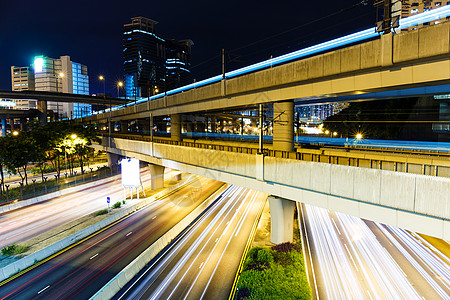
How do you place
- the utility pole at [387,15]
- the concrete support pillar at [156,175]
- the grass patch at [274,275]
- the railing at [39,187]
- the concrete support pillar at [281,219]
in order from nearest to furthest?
the utility pole at [387,15] < the grass patch at [274,275] < the concrete support pillar at [281,219] < the railing at [39,187] < the concrete support pillar at [156,175]

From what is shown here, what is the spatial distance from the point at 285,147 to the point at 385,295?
10841 mm

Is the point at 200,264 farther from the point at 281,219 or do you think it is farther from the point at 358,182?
the point at 358,182

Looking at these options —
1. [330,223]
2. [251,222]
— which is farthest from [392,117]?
[251,222]

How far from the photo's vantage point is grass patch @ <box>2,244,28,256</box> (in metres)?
17.8

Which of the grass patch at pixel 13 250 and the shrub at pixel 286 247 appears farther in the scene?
the shrub at pixel 286 247

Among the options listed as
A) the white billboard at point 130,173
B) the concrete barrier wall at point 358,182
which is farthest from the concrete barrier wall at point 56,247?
the concrete barrier wall at point 358,182

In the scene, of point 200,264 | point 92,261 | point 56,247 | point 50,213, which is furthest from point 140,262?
point 50,213

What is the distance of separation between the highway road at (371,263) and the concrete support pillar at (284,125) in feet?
29.9

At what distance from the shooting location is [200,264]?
57.3 ft

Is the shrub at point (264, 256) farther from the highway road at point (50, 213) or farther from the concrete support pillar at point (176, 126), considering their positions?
the highway road at point (50, 213)

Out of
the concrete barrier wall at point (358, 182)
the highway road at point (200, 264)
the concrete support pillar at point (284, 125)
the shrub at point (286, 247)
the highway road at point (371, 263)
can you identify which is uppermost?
the concrete support pillar at point (284, 125)

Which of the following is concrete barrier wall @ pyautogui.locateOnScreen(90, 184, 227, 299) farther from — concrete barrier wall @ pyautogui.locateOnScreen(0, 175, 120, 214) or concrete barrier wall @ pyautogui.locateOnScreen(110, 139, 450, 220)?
concrete barrier wall @ pyautogui.locateOnScreen(0, 175, 120, 214)

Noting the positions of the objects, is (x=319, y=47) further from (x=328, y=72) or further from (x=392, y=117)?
(x=392, y=117)

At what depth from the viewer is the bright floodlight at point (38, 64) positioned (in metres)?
191
